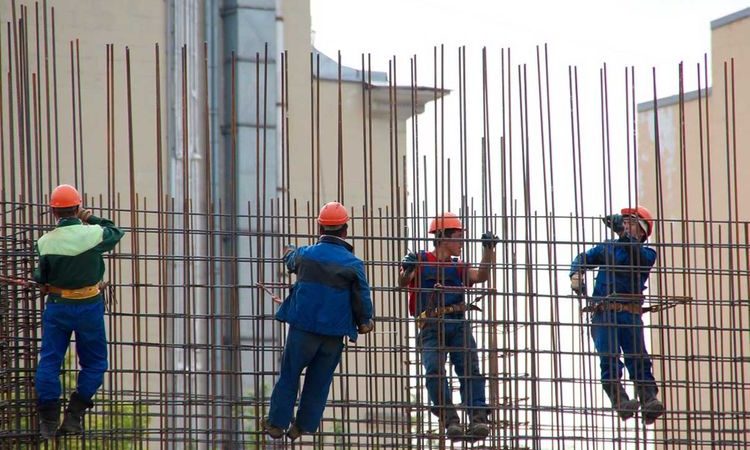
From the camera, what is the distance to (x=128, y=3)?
26.5 m

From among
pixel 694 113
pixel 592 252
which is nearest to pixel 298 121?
pixel 694 113

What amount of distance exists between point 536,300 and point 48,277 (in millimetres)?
4332

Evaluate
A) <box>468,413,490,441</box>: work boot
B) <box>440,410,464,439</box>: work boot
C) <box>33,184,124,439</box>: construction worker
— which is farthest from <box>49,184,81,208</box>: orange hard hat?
<box>468,413,490,441</box>: work boot

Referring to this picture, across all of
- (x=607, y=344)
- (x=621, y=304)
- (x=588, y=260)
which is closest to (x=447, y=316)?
(x=588, y=260)

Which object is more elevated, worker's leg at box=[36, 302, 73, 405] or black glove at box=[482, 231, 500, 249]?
black glove at box=[482, 231, 500, 249]

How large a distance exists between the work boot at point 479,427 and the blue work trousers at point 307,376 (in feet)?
4.97

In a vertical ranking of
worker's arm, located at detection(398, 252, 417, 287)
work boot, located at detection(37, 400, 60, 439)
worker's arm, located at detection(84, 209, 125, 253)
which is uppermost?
worker's arm, located at detection(84, 209, 125, 253)

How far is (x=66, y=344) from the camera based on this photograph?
11.7 meters

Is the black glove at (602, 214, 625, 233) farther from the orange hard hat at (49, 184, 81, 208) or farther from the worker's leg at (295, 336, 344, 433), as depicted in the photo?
the orange hard hat at (49, 184, 81, 208)

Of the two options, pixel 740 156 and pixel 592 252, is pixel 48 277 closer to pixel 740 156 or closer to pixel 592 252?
pixel 592 252

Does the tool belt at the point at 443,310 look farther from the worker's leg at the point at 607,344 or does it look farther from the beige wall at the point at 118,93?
the beige wall at the point at 118,93

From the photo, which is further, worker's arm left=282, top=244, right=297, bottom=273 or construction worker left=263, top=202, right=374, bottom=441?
worker's arm left=282, top=244, right=297, bottom=273

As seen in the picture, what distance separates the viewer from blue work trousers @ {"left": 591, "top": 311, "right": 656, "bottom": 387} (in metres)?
12.7

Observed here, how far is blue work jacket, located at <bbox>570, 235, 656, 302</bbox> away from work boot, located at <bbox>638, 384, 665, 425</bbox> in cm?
90
